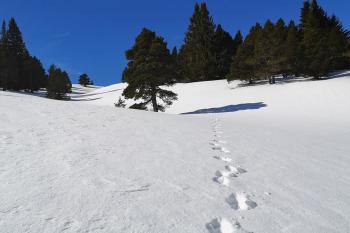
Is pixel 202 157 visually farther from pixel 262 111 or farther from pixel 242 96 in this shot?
pixel 242 96

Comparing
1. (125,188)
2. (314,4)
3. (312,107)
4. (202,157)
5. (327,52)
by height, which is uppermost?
(314,4)

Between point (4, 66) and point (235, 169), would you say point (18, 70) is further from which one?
point (235, 169)

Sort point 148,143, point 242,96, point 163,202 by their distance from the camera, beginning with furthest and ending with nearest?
point 242,96 → point 148,143 → point 163,202

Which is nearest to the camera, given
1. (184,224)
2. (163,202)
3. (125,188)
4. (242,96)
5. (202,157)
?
(184,224)

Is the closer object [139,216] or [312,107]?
[139,216]

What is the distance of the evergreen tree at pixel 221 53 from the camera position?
140ft

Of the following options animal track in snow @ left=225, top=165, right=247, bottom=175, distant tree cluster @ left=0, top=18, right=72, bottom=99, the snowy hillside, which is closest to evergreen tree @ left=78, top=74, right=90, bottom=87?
distant tree cluster @ left=0, top=18, right=72, bottom=99

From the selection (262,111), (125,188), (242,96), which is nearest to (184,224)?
(125,188)

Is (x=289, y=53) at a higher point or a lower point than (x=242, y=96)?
higher

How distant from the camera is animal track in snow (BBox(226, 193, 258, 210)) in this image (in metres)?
3.00

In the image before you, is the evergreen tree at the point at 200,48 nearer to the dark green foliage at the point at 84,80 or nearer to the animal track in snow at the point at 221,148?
the animal track in snow at the point at 221,148

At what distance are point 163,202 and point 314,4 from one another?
44853 mm

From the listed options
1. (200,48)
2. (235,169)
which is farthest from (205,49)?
(235,169)

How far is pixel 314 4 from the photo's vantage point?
38.0 metres
